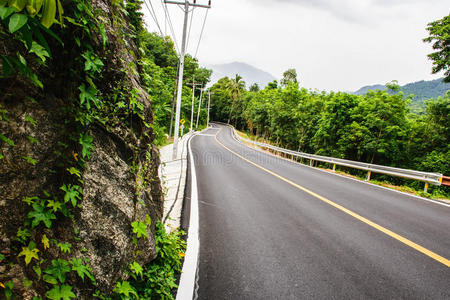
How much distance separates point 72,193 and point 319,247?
3.45 meters

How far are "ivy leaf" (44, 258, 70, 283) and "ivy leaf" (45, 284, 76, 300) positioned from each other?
0.15ft

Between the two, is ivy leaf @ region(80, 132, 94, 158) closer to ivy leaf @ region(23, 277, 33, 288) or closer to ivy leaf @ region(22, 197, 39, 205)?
ivy leaf @ region(22, 197, 39, 205)

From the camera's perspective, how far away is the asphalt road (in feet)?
8.11

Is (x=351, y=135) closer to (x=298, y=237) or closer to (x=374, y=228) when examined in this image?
(x=374, y=228)

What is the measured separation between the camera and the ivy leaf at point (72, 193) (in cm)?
152

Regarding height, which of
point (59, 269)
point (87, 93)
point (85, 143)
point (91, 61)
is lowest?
point (59, 269)

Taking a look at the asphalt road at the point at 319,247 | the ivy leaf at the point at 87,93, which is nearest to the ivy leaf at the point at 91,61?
the ivy leaf at the point at 87,93

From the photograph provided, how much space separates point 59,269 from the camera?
1433 mm

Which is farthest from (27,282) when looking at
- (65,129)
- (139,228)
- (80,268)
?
(65,129)

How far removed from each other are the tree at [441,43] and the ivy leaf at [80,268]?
1782cm

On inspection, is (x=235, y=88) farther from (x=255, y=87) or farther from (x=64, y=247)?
(x=64, y=247)

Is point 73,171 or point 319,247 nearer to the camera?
point 73,171

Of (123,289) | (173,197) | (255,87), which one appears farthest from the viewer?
(255,87)

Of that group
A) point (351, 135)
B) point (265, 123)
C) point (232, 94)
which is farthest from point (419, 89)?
point (351, 135)
